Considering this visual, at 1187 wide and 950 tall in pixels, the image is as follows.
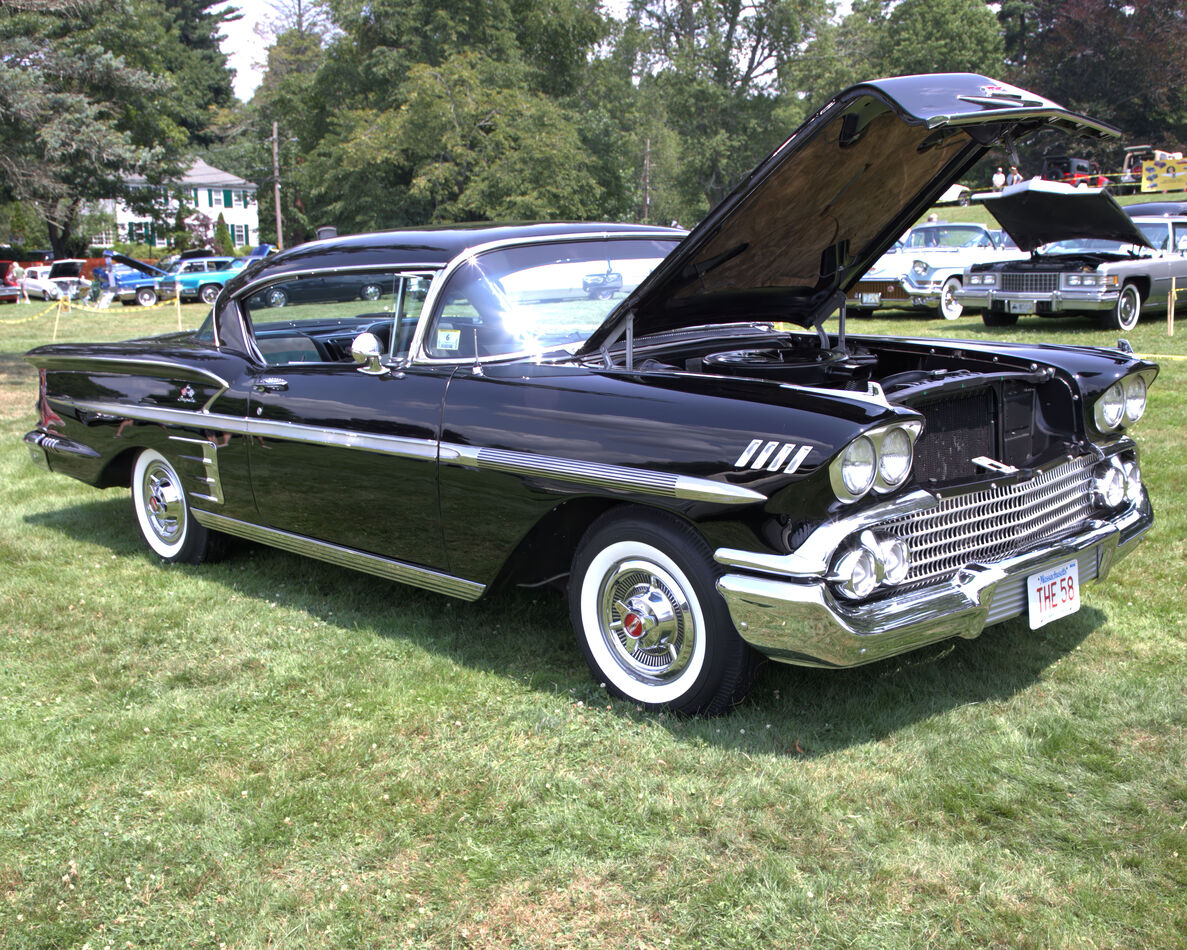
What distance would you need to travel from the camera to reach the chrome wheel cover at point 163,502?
5.37 meters

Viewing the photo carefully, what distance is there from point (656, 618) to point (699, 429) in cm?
61

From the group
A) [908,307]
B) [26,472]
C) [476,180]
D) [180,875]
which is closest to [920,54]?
[476,180]

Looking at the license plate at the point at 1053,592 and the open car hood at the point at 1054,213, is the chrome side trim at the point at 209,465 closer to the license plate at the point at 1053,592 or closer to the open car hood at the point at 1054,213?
the license plate at the point at 1053,592

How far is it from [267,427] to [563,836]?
2.38 m

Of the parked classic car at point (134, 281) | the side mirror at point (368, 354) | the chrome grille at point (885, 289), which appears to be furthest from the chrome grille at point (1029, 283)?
the parked classic car at point (134, 281)

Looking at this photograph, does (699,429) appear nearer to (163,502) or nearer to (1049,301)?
(163,502)

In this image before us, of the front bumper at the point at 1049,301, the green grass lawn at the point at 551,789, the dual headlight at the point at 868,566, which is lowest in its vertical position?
the green grass lawn at the point at 551,789

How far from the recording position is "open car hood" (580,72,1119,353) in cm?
323

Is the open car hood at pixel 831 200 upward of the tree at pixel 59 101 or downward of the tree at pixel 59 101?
downward

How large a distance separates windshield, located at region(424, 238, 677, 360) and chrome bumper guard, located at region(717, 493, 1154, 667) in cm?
135

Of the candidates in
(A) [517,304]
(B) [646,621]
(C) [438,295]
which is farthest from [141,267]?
(B) [646,621]

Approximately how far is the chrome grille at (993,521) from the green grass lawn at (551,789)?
0.49m

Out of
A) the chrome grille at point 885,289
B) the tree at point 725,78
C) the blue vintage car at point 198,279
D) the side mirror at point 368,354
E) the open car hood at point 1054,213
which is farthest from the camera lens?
the tree at point 725,78

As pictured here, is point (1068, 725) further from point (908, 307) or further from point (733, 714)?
point (908, 307)
